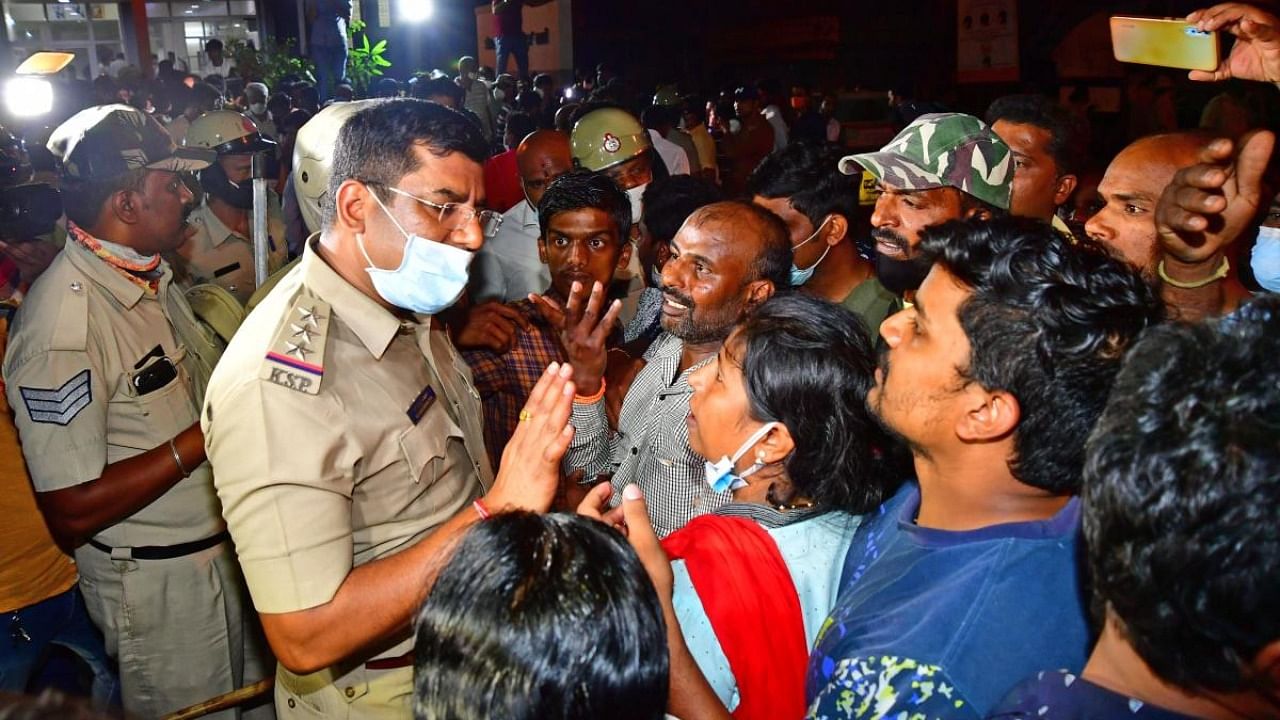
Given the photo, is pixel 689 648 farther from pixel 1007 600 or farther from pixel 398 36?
pixel 398 36

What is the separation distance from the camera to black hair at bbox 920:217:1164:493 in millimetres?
1584

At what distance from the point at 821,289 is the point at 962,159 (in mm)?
855

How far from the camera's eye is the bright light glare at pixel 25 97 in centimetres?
727

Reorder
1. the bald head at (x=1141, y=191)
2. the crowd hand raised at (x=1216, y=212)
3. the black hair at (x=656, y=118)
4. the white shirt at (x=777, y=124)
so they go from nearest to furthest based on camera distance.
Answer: the crowd hand raised at (x=1216, y=212) < the bald head at (x=1141, y=191) < the black hair at (x=656, y=118) < the white shirt at (x=777, y=124)

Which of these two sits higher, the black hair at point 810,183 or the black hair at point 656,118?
the black hair at point 810,183

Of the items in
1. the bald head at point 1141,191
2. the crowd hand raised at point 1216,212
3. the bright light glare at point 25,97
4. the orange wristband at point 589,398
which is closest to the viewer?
the crowd hand raised at point 1216,212

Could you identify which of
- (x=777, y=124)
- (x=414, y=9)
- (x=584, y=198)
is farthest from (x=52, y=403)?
(x=414, y=9)

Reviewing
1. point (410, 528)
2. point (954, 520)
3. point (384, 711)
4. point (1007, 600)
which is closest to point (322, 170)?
point (410, 528)

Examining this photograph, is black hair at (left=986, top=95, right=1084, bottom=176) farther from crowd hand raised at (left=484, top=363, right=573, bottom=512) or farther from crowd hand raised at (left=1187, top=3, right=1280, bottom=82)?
crowd hand raised at (left=484, top=363, right=573, bottom=512)

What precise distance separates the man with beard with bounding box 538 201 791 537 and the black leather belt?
125 centimetres

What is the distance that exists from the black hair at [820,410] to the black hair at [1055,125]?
6.79 ft

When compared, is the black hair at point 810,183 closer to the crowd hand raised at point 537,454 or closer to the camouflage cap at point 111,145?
the crowd hand raised at point 537,454

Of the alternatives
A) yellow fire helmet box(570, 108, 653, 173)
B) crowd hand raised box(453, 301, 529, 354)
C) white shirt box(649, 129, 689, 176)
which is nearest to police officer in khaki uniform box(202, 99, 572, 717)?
crowd hand raised box(453, 301, 529, 354)

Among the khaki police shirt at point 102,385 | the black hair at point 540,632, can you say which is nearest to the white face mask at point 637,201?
the khaki police shirt at point 102,385
